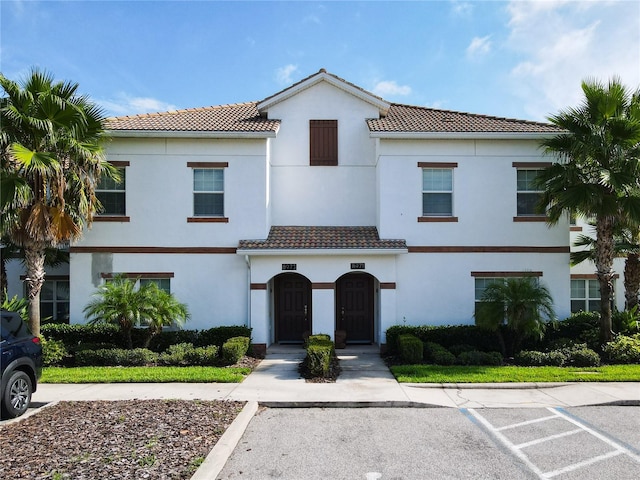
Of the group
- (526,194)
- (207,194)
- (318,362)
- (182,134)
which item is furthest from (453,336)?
(182,134)

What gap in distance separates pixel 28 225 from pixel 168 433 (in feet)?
26.1

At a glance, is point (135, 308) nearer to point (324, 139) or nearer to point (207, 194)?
point (207, 194)

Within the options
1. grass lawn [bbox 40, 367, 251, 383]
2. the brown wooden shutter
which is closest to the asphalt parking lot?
grass lawn [bbox 40, 367, 251, 383]

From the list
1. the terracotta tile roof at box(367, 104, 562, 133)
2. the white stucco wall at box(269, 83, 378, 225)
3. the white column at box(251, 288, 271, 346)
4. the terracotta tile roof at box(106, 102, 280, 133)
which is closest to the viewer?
the white column at box(251, 288, 271, 346)

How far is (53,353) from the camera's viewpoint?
12.5 metres

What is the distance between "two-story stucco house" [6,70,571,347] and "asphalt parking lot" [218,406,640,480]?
20.8ft

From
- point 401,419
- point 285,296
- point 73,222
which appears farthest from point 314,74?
point 401,419

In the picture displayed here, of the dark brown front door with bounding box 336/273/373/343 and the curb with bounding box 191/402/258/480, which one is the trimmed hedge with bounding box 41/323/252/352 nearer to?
the dark brown front door with bounding box 336/273/373/343

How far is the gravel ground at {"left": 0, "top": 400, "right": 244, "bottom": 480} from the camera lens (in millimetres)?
5730

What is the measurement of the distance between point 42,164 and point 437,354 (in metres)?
11.3

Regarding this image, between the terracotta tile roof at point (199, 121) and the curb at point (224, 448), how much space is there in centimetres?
946

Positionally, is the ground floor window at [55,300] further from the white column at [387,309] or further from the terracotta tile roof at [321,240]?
the white column at [387,309]

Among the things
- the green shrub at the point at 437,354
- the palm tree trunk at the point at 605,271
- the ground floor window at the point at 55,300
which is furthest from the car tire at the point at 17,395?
the palm tree trunk at the point at 605,271

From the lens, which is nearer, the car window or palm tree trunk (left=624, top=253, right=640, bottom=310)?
the car window
